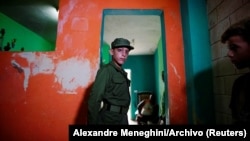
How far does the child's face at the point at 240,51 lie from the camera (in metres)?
1.18

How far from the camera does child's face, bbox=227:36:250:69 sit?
1.18 meters

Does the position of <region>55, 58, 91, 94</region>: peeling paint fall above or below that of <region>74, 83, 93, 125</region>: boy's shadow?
above

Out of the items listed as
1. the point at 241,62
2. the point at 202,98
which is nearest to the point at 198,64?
the point at 202,98

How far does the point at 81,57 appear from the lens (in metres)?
2.14

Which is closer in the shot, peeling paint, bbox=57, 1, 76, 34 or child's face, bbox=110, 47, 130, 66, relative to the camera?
child's face, bbox=110, 47, 130, 66

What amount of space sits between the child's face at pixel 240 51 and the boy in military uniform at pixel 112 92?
0.92m

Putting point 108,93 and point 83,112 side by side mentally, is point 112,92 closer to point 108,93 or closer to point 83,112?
point 108,93

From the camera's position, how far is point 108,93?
1728 millimetres

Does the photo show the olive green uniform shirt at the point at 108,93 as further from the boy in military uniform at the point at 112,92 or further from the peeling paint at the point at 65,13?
the peeling paint at the point at 65,13

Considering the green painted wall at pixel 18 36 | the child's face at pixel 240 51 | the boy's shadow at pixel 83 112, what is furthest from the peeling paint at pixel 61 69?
the green painted wall at pixel 18 36

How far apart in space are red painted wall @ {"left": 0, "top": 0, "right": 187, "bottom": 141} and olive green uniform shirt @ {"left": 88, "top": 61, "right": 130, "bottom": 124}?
0.42 m

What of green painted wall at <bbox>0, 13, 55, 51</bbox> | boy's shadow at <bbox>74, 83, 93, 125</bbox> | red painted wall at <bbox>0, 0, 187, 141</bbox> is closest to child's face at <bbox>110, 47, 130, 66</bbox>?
red painted wall at <bbox>0, 0, 187, 141</bbox>

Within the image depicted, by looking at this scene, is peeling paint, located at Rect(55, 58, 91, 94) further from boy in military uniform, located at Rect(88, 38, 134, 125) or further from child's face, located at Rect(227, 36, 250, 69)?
child's face, located at Rect(227, 36, 250, 69)

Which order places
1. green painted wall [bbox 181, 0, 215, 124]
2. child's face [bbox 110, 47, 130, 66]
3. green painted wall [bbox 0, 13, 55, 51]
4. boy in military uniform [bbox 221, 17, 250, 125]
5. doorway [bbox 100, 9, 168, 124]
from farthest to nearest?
1. green painted wall [bbox 0, 13, 55, 51]
2. doorway [bbox 100, 9, 168, 124]
3. green painted wall [bbox 181, 0, 215, 124]
4. child's face [bbox 110, 47, 130, 66]
5. boy in military uniform [bbox 221, 17, 250, 125]
